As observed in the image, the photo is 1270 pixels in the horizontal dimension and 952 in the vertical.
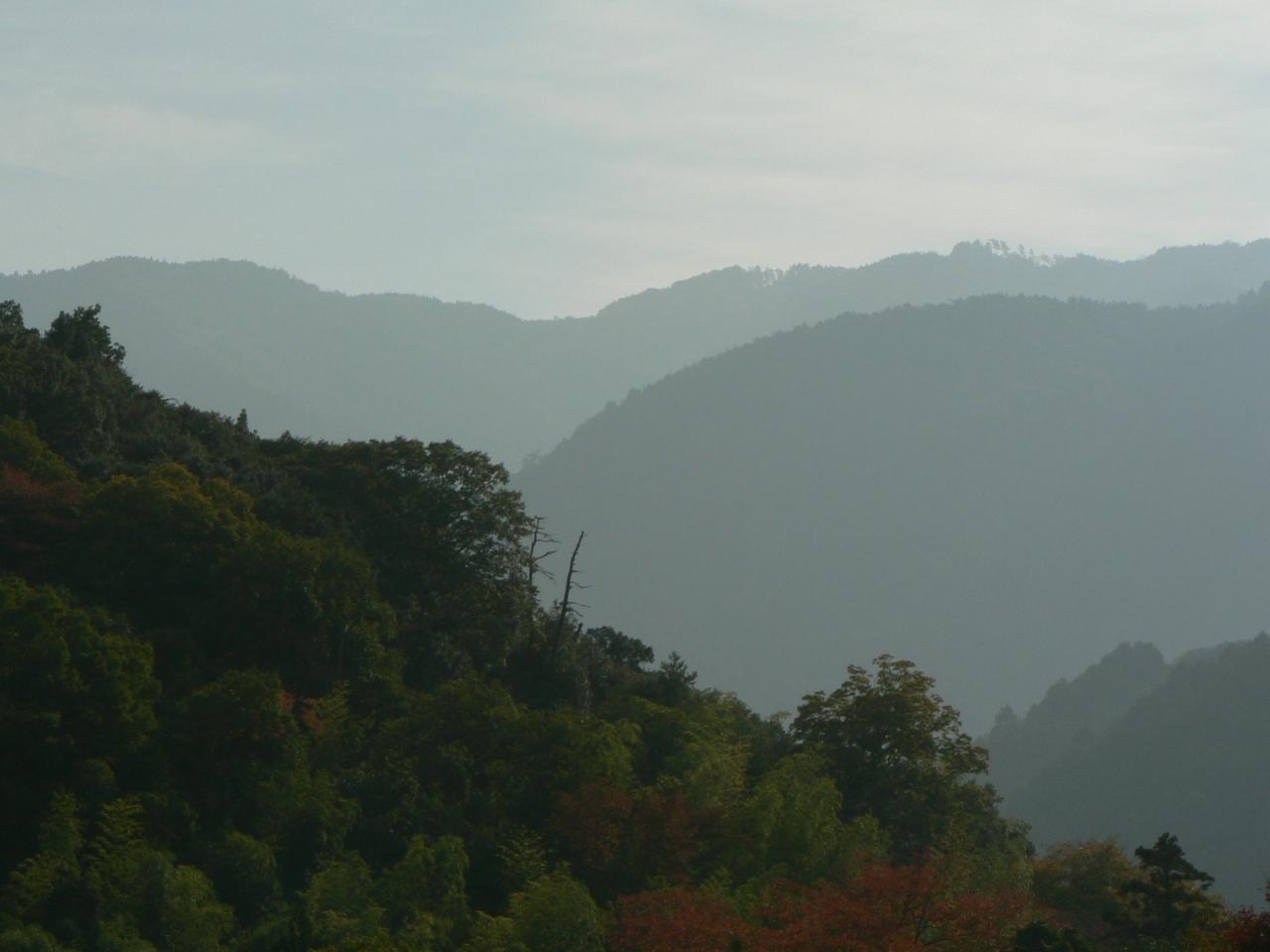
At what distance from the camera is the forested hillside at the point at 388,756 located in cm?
2844

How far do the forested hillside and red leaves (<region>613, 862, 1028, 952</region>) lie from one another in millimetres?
78

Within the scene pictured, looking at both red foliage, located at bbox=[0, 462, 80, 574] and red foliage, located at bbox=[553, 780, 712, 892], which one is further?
red foliage, located at bbox=[0, 462, 80, 574]

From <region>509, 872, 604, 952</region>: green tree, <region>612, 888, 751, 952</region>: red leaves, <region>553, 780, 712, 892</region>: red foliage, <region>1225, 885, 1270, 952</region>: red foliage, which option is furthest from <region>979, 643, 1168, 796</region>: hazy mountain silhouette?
<region>1225, 885, 1270, 952</region>: red foliage

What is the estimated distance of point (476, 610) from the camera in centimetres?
4703

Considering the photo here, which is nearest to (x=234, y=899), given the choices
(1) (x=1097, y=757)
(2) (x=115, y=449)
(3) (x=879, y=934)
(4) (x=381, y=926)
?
(4) (x=381, y=926)

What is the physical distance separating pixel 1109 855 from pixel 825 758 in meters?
9.52

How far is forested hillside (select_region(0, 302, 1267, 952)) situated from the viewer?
2844 centimetres

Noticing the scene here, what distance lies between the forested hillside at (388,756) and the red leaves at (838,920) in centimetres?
8

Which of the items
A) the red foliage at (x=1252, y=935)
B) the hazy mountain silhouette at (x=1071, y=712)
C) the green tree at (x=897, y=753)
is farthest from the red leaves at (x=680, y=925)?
the hazy mountain silhouette at (x=1071, y=712)

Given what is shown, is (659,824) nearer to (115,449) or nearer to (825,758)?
(825,758)

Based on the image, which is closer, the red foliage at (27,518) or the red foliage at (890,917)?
the red foliage at (890,917)

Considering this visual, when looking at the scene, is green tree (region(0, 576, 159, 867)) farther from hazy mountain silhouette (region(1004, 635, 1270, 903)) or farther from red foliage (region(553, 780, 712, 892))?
hazy mountain silhouette (region(1004, 635, 1270, 903))

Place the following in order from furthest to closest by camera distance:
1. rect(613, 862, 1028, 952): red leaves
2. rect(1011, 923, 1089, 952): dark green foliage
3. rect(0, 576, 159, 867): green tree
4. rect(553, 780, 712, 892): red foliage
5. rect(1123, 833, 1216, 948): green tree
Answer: rect(1123, 833, 1216, 948): green tree, rect(553, 780, 712, 892): red foliage, rect(0, 576, 159, 867): green tree, rect(613, 862, 1028, 952): red leaves, rect(1011, 923, 1089, 952): dark green foliage

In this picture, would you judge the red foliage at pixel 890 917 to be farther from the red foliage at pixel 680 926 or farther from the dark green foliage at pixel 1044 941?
the dark green foliage at pixel 1044 941
